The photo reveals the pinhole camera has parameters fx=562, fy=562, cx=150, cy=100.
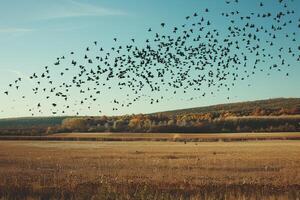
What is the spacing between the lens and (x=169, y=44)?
23797 mm

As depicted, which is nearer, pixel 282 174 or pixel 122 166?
pixel 282 174

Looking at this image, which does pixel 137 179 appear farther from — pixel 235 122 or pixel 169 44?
pixel 235 122

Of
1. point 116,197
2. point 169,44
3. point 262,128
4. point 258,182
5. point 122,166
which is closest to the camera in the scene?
point 116,197

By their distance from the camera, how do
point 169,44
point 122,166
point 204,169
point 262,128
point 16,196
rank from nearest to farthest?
point 16,196 < point 169,44 < point 204,169 < point 122,166 < point 262,128

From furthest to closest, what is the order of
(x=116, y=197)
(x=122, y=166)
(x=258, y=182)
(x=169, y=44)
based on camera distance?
(x=122, y=166)
(x=169, y=44)
(x=258, y=182)
(x=116, y=197)

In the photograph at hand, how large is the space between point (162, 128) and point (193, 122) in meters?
6.10

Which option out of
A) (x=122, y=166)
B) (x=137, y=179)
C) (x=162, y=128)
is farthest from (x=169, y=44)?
(x=162, y=128)

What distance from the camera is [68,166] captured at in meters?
29.4

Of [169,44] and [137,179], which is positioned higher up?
[169,44]

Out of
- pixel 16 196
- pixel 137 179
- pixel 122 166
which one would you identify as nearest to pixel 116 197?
pixel 16 196

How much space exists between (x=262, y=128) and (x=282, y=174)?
77.4 meters

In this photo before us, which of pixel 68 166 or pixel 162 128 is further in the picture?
pixel 162 128

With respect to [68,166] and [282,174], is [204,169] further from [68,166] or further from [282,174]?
[68,166]

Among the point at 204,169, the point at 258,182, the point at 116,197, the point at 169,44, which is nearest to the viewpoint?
the point at 116,197
